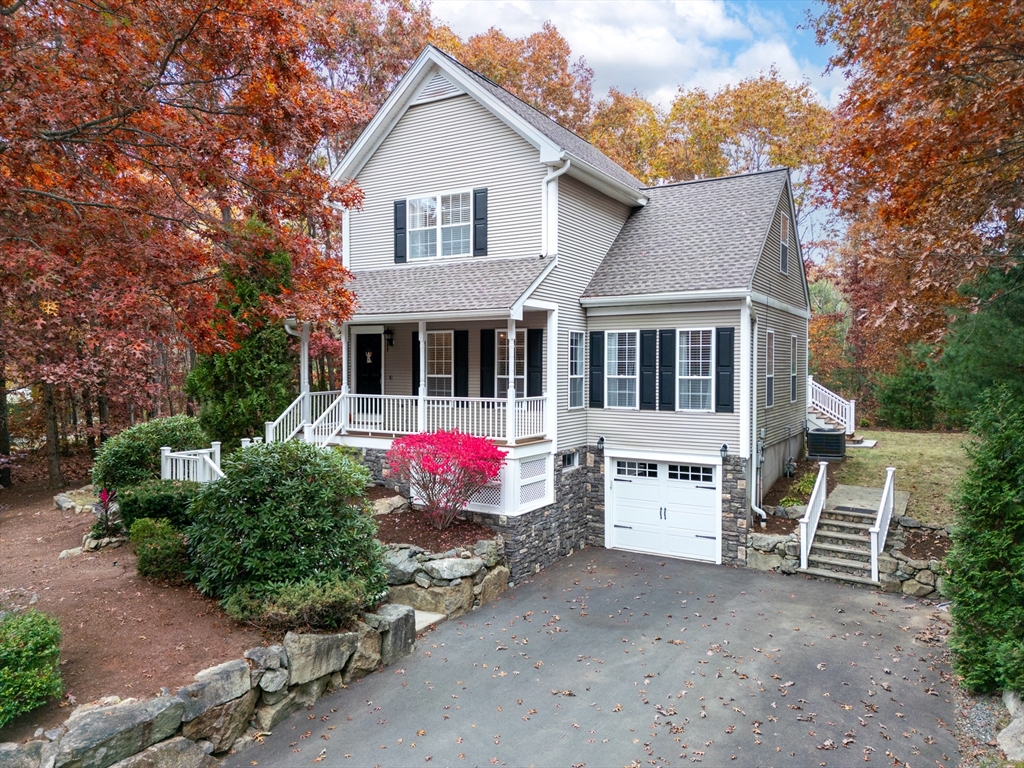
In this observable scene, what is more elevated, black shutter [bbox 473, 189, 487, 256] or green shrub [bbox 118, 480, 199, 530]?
black shutter [bbox 473, 189, 487, 256]

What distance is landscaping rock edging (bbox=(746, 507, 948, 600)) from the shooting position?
10844mm

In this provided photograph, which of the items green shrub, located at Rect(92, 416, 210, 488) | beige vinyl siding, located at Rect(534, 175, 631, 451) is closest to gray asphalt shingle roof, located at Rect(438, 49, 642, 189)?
beige vinyl siding, located at Rect(534, 175, 631, 451)

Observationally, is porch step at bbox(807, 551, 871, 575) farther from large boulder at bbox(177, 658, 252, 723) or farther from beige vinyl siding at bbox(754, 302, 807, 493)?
large boulder at bbox(177, 658, 252, 723)

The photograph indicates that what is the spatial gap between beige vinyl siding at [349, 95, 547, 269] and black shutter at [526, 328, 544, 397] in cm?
177

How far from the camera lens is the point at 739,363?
489 inches

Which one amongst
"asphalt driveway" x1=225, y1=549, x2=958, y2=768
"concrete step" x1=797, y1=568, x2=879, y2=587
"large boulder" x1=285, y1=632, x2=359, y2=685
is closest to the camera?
"asphalt driveway" x1=225, y1=549, x2=958, y2=768

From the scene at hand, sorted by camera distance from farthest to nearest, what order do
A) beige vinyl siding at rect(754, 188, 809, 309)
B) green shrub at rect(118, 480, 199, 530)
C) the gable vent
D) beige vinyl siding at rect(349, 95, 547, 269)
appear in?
1. beige vinyl siding at rect(754, 188, 809, 309)
2. the gable vent
3. beige vinyl siding at rect(349, 95, 547, 269)
4. green shrub at rect(118, 480, 199, 530)

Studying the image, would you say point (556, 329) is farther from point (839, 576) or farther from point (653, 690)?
point (653, 690)

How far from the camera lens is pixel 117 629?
6973mm

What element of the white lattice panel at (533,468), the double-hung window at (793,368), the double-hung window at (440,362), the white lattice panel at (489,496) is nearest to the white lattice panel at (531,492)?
the white lattice panel at (533,468)

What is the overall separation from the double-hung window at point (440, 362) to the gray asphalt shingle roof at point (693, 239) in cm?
349

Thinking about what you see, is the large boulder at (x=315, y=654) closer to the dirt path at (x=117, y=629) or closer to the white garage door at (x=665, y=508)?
the dirt path at (x=117, y=629)

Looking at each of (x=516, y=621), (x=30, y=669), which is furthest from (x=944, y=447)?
(x=30, y=669)

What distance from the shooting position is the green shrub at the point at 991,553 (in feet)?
22.2
